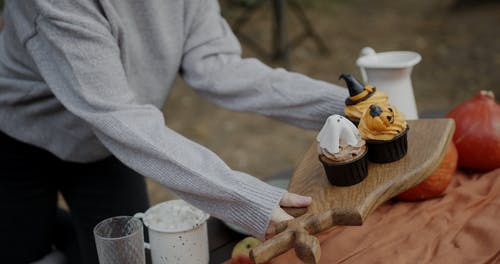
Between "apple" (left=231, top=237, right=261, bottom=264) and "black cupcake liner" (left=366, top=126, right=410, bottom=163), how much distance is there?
0.94 feet

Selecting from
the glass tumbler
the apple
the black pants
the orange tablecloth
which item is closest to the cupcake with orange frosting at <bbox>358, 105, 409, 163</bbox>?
the orange tablecloth

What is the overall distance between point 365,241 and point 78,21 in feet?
2.14

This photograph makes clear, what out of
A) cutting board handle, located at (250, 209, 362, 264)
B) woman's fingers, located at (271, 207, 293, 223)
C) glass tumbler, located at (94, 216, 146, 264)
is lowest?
glass tumbler, located at (94, 216, 146, 264)

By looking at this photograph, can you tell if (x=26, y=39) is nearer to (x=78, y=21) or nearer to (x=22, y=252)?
(x=78, y=21)

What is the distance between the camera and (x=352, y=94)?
3.81 feet

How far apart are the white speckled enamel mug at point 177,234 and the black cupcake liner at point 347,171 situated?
280mm

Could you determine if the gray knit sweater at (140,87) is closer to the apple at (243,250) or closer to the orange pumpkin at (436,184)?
the apple at (243,250)

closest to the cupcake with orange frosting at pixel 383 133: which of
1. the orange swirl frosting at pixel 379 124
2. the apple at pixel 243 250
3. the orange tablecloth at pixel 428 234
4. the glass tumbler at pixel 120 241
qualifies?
the orange swirl frosting at pixel 379 124

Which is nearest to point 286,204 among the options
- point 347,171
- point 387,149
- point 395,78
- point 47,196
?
point 347,171

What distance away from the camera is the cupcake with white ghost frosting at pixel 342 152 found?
1.03m

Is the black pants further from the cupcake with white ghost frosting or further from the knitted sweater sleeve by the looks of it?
the cupcake with white ghost frosting

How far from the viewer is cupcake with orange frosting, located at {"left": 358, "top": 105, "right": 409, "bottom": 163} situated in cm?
110

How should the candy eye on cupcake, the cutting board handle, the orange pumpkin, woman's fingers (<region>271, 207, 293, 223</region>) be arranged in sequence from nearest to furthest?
1. the cutting board handle
2. woman's fingers (<region>271, 207, 293, 223</region>)
3. the candy eye on cupcake
4. the orange pumpkin

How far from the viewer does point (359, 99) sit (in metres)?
1.16
